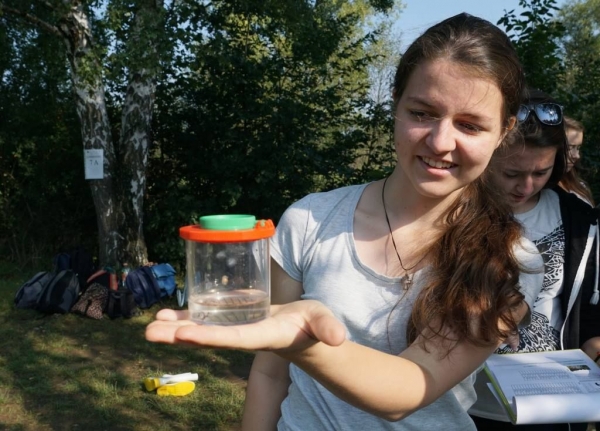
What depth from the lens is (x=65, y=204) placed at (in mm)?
10680

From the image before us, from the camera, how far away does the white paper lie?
9039mm

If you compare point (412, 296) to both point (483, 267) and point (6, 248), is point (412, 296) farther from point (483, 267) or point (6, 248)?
point (6, 248)

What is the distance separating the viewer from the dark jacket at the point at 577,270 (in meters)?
2.41

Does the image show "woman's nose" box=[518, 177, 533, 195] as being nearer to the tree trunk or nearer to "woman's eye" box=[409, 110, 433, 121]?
"woman's eye" box=[409, 110, 433, 121]

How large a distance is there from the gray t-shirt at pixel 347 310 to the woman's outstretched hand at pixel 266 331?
36 centimetres

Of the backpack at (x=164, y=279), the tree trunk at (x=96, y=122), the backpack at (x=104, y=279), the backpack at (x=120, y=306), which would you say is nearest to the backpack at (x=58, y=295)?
the backpack at (x=104, y=279)

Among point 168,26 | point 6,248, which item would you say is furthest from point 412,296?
point 6,248

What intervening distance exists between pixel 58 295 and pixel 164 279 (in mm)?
1383

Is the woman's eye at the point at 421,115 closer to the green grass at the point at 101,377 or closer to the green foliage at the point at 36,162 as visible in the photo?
the green grass at the point at 101,377

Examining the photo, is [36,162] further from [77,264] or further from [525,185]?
[525,185]

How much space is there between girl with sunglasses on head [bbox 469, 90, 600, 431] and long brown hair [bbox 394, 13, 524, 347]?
462mm

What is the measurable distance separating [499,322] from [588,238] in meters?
0.94

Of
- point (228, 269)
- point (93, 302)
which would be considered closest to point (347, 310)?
point (228, 269)

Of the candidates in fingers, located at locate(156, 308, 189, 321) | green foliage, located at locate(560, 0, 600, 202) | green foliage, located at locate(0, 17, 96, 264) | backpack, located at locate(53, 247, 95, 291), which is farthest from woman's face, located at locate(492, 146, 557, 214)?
green foliage, located at locate(0, 17, 96, 264)
